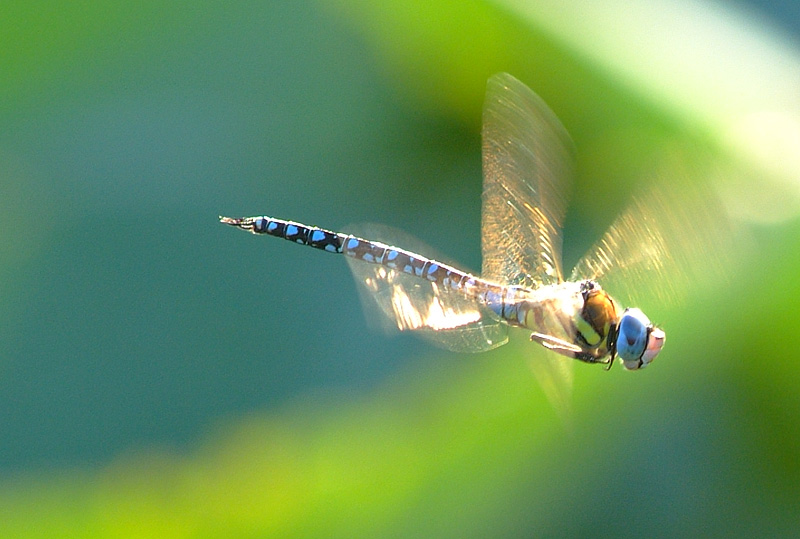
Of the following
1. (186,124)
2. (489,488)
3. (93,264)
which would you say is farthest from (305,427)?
(186,124)

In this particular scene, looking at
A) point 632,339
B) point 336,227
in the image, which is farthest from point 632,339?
point 336,227

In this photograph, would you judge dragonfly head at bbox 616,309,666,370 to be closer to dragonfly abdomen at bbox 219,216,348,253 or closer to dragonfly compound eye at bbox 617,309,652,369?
dragonfly compound eye at bbox 617,309,652,369

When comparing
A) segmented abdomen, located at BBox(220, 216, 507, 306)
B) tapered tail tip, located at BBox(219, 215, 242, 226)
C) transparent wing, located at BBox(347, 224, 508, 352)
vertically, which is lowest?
transparent wing, located at BBox(347, 224, 508, 352)

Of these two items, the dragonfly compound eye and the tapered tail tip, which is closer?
the dragonfly compound eye

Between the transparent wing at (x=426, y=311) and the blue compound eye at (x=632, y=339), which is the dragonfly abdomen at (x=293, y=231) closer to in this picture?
the transparent wing at (x=426, y=311)

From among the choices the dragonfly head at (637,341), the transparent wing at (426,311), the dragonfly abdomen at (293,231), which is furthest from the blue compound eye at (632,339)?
the dragonfly abdomen at (293,231)

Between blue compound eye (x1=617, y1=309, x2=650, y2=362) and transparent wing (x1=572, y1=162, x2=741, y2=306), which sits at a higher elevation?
transparent wing (x1=572, y1=162, x2=741, y2=306)

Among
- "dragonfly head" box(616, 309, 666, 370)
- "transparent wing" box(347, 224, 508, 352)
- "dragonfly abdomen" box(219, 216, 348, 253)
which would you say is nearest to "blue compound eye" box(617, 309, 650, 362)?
"dragonfly head" box(616, 309, 666, 370)
